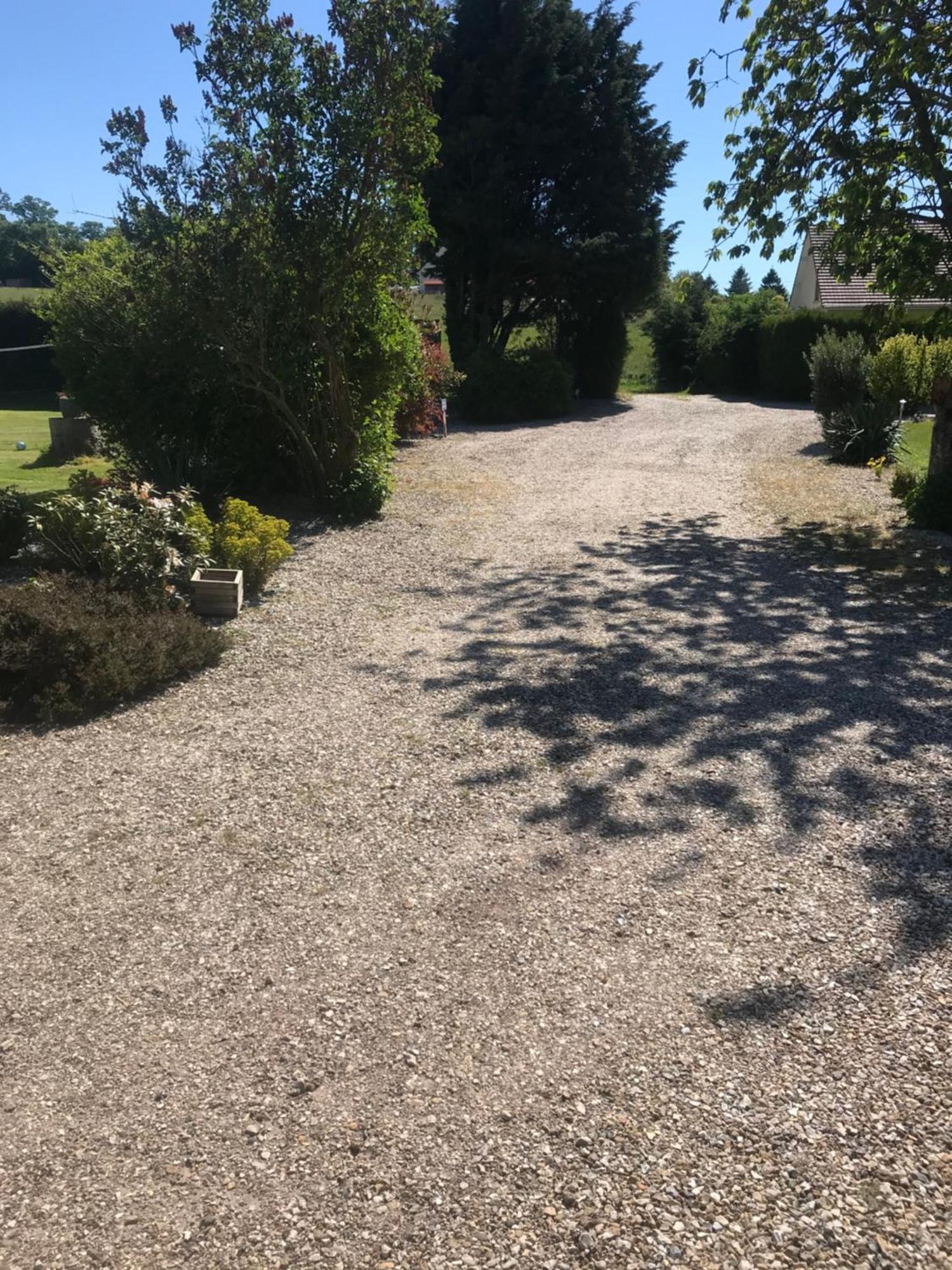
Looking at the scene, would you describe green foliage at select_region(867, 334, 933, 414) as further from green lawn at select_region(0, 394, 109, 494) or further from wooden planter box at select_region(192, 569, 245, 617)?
wooden planter box at select_region(192, 569, 245, 617)

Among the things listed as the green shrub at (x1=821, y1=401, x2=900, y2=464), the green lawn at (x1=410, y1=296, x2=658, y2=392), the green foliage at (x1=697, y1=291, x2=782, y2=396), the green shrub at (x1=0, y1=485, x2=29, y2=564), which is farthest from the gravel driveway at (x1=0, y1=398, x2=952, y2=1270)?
the green foliage at (x1=697, y1=291, x2=782, y2=396)

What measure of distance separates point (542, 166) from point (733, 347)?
9.99 meters

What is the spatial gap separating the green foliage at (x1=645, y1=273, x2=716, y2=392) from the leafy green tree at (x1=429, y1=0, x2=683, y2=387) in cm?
821

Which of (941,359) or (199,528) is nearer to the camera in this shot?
(199,528)

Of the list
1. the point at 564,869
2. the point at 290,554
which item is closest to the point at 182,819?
the point at 564,869

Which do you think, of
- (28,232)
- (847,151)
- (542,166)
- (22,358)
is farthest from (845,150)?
(28,232)

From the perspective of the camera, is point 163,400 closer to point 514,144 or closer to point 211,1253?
point 211,1253

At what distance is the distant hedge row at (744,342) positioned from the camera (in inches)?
1036

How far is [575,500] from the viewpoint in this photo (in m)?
12.2

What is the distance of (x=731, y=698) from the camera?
18.0 ft

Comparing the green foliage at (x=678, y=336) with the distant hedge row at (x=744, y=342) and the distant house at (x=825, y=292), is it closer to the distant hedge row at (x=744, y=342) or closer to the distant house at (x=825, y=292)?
the distant hedge row at (x=744, y=342)

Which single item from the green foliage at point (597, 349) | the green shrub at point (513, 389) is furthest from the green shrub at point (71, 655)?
the green foliage at point (597, 349)

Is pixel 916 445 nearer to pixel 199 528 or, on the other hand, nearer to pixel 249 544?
pixel 249 544

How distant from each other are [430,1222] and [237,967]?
120 centimetres
